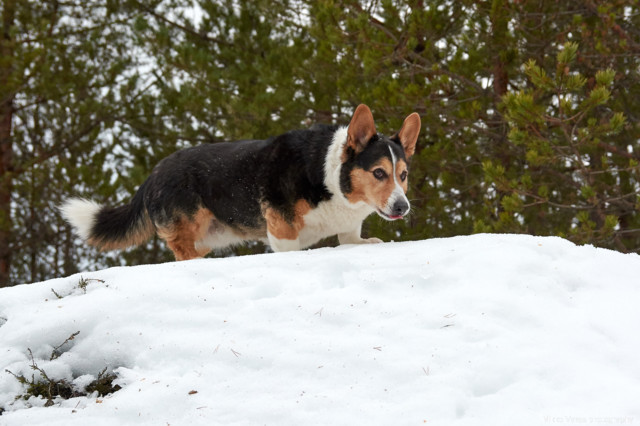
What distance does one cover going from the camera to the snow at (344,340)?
255 cm

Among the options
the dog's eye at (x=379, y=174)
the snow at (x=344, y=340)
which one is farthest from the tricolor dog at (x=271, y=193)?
the snow at (x=344, y=340)

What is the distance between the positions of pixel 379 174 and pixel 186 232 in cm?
199

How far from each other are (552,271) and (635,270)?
26.6 inches

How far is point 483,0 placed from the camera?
25.5 feet

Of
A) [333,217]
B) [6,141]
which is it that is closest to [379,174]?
[333,217]

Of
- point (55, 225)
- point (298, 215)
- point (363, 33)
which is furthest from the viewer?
point (55, 225)

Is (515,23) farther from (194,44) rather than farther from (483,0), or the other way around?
(194,44)

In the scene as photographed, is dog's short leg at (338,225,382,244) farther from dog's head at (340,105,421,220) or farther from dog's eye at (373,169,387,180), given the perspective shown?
dog's eye at (373,169,387,180)

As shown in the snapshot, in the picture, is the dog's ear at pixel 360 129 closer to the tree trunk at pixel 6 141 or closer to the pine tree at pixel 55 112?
the pine tree at pixel 55 112

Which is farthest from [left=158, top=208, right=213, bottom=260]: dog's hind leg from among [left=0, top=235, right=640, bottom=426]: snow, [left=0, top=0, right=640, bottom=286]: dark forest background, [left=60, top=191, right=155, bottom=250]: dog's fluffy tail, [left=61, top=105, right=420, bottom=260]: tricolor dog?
[left=0, top=0, right=640, bottom=286]: dark forest background

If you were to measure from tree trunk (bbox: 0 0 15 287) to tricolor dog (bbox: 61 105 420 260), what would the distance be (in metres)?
5.01

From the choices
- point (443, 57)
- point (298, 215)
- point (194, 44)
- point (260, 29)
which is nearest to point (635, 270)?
point (298, 215)

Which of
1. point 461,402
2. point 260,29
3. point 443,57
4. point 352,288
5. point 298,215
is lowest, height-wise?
point 461,402

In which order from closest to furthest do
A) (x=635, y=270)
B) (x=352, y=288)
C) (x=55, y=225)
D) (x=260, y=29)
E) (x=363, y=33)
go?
(x=352, y=288) < (x=635, y=270) < (x=363, y=33) < (x=260, y=29) < (x=55, y=225)
